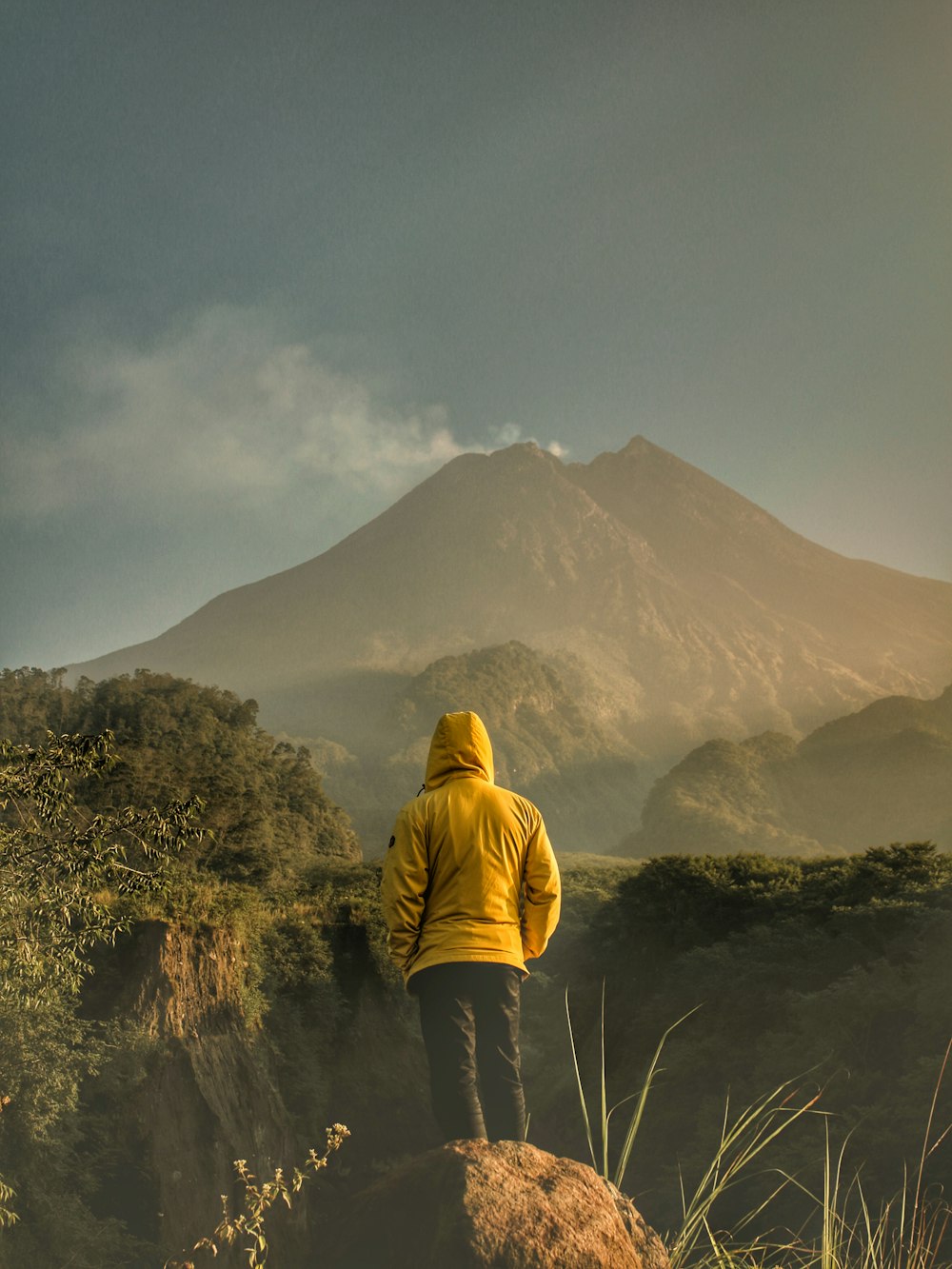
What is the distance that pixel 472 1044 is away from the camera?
3527 millimetres

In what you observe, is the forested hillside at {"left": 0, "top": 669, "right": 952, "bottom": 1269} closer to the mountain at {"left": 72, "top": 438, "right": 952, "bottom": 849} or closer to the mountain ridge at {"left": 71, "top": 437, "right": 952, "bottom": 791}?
the mountain at {"left": 72, "top": 438, "right": 952, "bottom": 849}

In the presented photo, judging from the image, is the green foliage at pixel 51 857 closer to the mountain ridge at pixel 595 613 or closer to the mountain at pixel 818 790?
the mountain at pixel 818 790

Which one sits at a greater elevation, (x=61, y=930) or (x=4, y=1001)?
(x=61, y=930)

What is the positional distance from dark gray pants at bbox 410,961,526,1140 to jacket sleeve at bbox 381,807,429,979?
0.14 meters

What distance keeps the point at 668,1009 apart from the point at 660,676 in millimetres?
44845

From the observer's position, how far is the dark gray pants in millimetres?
3465

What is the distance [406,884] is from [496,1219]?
1.19m

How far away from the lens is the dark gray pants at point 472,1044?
346cm

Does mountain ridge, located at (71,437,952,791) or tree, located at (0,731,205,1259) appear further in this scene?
mountain ridge, located at (71,437,952,791)

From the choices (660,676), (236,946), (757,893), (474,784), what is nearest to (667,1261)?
(474,784)

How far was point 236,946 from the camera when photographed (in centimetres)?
843

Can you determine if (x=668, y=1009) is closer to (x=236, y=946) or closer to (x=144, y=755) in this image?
(x=236, y=946)

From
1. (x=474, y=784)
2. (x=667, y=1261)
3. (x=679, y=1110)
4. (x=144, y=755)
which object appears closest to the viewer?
(x=667, y=1261)

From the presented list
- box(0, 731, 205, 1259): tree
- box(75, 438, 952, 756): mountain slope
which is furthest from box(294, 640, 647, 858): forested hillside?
box(0, 731, 205, 1259): tree
